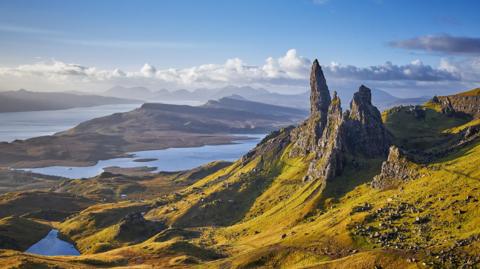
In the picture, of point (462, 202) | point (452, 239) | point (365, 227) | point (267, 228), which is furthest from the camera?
point (267, 228)

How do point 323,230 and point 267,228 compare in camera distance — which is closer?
point 323,230

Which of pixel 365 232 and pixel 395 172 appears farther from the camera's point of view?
pixel 395 172

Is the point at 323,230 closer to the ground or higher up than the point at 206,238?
higher up

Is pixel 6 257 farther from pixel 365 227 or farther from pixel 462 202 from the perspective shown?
pixel 462 202

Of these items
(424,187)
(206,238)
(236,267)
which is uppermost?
(424,187)

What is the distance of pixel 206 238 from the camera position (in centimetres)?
19862

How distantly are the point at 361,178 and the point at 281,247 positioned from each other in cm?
7306

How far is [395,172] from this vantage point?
16675 centimetres

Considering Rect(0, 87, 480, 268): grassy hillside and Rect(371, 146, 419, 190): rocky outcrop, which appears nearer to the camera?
Rect(0, 87, 480, 268): grassy hillside

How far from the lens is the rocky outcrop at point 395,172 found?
531 ft

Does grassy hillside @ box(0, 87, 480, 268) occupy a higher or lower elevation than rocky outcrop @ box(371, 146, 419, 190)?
lower

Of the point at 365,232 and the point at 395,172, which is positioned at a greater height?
the point at 395,172

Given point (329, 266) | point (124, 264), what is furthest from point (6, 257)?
point (329, 266)

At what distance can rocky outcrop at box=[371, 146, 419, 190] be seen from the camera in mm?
162000
